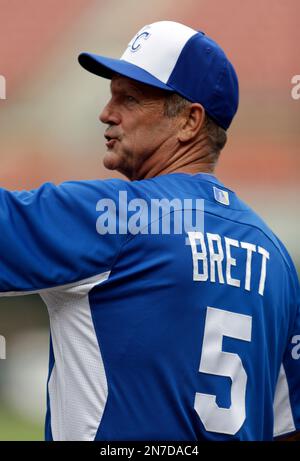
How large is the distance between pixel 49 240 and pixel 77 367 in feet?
0.70

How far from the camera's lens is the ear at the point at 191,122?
149 cm

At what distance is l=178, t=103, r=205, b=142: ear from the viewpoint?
1.49 metres

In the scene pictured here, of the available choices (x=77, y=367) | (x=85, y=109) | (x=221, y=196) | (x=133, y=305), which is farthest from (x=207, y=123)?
(x=85, y=109)

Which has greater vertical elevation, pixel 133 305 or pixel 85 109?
pixel 85 109

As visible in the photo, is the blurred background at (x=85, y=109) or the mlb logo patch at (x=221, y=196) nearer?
the mlb logo patch at (x=221, y=196)

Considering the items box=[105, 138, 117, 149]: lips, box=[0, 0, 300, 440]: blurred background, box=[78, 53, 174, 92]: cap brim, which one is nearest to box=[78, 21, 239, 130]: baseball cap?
box=[78, 53, 174, 92]: cap brim

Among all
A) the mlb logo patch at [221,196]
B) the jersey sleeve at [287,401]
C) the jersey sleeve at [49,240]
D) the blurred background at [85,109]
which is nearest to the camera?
the jersey sleeve at [49,240]

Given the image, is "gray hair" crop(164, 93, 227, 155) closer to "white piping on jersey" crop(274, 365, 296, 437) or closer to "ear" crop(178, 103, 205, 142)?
"ear" crop(178, 103, 205, 142)

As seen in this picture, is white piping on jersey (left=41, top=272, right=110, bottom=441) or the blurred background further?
the blurred background

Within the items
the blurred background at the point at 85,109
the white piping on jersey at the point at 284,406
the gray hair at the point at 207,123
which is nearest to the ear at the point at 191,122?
the gray hair at the point at 207,123

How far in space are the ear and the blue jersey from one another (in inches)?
4.6

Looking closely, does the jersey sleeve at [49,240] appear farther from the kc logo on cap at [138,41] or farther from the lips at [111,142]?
the kc logo on cap at [138,41]

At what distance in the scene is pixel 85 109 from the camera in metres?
2.36

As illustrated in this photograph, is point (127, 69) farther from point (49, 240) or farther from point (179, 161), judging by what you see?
point (49, 240)
